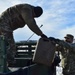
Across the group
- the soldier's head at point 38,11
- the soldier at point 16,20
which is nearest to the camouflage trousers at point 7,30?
the soldier at point 16,20

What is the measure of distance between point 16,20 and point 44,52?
29.6 inches

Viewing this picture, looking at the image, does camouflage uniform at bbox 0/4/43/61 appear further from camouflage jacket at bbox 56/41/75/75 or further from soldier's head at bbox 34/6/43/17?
camouflage jacket at bbox 56/41/75/75

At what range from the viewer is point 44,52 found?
4566 millimetres

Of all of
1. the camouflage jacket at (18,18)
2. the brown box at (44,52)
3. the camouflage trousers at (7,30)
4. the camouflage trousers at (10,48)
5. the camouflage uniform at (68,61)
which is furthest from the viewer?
the camouflage uniform at (68,61)

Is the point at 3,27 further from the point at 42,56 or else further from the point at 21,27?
the point at 42,56

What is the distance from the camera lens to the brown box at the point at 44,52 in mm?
4562

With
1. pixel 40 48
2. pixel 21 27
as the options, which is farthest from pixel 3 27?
pixel 40 48

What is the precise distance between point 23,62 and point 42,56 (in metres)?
1.17

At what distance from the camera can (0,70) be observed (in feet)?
13.1

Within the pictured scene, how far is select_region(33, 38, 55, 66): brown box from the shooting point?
180 inches

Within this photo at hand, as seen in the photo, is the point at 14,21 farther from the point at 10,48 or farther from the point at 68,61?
the point at 68,61

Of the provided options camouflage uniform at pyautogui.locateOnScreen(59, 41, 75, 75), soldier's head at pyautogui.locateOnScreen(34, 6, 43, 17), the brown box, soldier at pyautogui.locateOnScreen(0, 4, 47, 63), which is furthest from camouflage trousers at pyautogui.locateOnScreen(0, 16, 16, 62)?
camouflage uniform at pyautogui.locateOnScreen(59, 41, 75, 75)

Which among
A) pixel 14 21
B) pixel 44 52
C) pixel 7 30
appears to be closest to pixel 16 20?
pixel 14 21

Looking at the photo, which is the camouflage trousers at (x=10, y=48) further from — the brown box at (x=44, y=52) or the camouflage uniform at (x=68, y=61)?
the camouflage uniform at (x=68, y=61)
